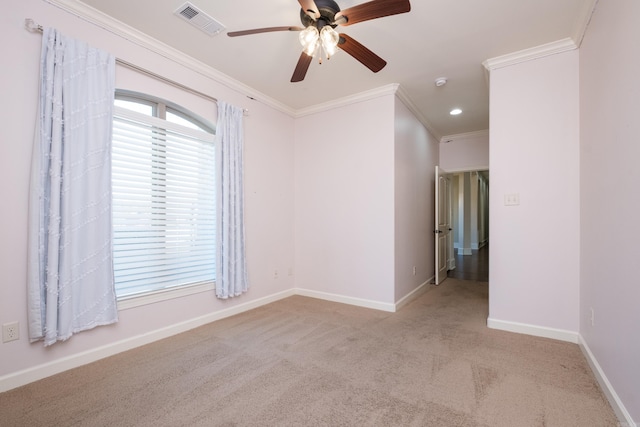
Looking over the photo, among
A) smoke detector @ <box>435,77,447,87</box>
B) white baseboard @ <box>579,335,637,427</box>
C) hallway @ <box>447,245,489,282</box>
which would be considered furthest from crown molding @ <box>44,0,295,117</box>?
hallway @ <box>447,245,489,282</box>

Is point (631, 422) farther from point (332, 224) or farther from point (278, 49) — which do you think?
point (278, 49)

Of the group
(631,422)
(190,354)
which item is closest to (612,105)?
(631,422)

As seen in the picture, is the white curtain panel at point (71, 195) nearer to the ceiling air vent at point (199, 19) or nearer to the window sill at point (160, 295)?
the window sill at point (160, 295)

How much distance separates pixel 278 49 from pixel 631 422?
3.57 metres

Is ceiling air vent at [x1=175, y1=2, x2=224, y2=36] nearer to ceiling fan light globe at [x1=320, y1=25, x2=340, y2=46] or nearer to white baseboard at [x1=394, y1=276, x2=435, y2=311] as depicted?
ceiling fan light globe at [x1=320, y1=25, x2=340, y2=46]

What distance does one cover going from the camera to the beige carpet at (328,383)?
5.29ft

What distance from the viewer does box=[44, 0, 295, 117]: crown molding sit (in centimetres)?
217

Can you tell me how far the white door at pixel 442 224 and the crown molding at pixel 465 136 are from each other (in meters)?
0.76

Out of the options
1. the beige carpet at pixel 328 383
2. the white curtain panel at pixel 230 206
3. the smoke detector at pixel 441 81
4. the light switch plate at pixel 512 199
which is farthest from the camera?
the smoke detector at pixel 441 81

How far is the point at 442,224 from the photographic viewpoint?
5070 mm

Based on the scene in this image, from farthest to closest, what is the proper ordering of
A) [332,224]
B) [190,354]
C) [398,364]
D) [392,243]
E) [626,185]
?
1. [332,224]
2. [392,243]
3. [190,354]
4. [398,364]
5. [626,185]

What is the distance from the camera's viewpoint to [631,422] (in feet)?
4.70

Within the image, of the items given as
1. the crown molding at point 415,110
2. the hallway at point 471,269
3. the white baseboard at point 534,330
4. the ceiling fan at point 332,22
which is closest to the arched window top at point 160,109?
the ceiling fan at point 332,22

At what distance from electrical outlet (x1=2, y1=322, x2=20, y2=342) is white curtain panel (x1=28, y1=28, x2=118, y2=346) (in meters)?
0.08
